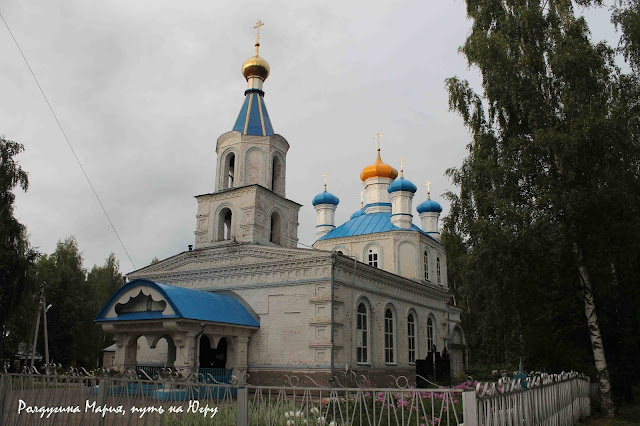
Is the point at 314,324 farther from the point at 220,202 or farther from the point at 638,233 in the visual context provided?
the point at 638,233

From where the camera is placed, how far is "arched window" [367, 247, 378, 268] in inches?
926

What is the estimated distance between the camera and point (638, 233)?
1170cm

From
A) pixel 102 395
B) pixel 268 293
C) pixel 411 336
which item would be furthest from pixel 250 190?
pixel 102 395

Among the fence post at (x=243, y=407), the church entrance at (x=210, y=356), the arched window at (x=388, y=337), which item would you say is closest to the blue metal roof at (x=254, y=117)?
the church entrance at (x=210, y=356)

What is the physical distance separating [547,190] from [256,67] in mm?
12613

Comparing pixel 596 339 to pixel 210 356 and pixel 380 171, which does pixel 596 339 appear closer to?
pixel 210 356

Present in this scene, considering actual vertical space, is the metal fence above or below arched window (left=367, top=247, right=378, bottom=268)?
below

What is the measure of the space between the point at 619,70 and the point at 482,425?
11.9 meters

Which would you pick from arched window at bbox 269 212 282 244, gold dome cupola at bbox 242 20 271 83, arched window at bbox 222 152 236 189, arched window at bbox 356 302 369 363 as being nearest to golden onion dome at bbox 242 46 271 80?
gold dome cupola at bbox 242 20 271 83

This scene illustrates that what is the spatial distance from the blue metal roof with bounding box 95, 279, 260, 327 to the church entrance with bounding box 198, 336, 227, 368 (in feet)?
6.86

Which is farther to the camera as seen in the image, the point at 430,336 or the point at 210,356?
the point at 430,336

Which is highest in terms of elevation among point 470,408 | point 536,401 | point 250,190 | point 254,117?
point 254,117

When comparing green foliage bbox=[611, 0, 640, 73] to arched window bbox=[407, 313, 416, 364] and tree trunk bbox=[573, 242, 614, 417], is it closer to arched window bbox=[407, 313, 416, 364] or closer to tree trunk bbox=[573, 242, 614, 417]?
tree trunk bbox=[573, 242, 614, 417]

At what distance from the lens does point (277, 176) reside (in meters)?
20.1
